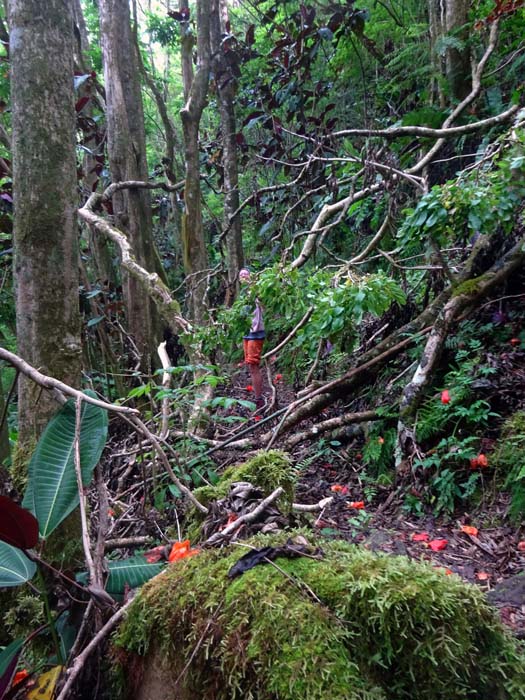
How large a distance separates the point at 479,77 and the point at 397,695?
6.45 metres

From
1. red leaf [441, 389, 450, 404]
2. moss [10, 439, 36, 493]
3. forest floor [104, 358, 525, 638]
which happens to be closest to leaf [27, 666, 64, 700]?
forest floor [104, 358, 525, 638]

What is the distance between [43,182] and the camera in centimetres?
224

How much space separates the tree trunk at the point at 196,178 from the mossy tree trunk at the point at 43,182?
13.5 ft

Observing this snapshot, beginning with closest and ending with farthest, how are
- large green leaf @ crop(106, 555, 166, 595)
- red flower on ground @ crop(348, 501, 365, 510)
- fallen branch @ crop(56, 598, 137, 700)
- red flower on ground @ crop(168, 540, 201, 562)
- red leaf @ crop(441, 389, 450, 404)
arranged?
fallen branch @ crop(56, 598, 137, 700) < red flower on ground @ crop(168, 540, 201, 562) < large green leaf @ crop(106, 555, 166, 595) < red flower on ground @ crop(348, 501, 365, 510) < red leaf @ crop(441, 389, 450, 404)

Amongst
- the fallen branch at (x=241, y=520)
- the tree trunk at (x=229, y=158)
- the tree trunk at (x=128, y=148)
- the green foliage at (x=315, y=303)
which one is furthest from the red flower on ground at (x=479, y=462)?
the tree trunk at (x=229, y=158)

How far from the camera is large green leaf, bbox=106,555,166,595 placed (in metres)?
1.87

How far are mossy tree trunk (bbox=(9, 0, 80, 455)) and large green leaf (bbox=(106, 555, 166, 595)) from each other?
932 mm

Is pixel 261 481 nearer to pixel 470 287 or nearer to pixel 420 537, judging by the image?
pixel 420 537

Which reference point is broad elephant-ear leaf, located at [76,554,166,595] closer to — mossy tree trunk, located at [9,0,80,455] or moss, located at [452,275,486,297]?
mossy tree trunk, located at [9,0,80,455]

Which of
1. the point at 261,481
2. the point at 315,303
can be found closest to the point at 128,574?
the point at 261,481

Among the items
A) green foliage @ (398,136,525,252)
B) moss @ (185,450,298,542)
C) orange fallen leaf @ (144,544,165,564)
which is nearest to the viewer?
orange fallen leaf @ (144,544,165,564)

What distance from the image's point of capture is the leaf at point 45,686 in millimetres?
1474

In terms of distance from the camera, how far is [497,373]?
4.02 metres

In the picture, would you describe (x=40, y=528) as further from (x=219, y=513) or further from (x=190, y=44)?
(x=190, y=44)
